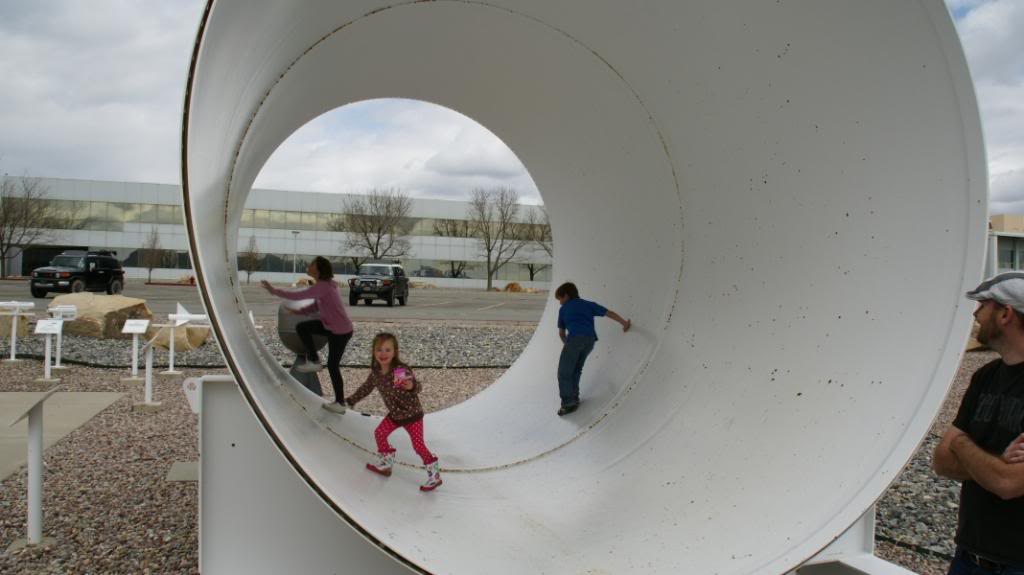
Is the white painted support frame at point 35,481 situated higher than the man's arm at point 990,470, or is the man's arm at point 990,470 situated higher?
the man's arm at point 990,470

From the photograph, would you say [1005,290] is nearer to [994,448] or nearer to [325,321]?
[994,448]

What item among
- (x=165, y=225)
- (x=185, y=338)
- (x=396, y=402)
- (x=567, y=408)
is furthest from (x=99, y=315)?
(x=165, y=225)

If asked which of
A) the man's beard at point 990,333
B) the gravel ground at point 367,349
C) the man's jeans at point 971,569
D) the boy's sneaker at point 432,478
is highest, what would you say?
the man's beard at point 990,333

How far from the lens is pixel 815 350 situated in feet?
9.34

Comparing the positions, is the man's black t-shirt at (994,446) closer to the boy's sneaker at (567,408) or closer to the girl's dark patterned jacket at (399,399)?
the girl's dark patterned jacket at (399,399)

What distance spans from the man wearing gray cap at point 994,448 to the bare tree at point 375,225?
39.9m

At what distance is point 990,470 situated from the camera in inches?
79.5

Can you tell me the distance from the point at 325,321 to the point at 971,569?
4.32 m

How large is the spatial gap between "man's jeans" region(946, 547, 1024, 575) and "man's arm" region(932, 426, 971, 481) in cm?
24

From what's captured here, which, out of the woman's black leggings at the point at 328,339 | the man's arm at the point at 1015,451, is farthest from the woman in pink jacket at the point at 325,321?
the man's arm at the point at 1015,451

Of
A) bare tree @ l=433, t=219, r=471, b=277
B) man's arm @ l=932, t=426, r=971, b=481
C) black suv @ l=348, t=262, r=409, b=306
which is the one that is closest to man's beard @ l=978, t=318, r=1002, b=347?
man's arm @ l=932, t=426, r=971, b=481

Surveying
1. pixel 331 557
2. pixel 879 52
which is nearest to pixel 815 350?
pixel 879 52

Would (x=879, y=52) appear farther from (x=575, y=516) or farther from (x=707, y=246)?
(x=575, y=516)

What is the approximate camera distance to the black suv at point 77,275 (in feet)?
66.4
